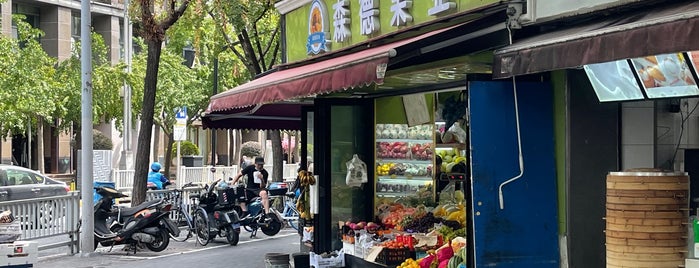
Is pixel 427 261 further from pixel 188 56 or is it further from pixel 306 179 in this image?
pixel 188 56

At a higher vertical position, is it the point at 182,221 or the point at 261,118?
the point at 261,118

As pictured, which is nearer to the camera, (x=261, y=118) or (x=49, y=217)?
(x=49, y=217)

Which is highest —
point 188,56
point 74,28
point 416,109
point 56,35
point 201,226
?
point 74,28

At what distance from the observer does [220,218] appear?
16.0 meters

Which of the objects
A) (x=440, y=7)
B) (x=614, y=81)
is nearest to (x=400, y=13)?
(x=440, y=7)

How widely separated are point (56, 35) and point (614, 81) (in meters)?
36.4

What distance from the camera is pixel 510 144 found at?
7.44 m

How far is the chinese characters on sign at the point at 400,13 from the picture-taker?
948 cm

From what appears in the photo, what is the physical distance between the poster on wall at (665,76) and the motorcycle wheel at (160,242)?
9.86 metres

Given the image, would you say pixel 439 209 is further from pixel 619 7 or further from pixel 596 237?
pixel 619 7

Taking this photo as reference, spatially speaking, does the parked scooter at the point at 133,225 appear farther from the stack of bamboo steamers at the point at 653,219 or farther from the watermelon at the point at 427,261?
the stack of bamboo steamers at the point at 653,219

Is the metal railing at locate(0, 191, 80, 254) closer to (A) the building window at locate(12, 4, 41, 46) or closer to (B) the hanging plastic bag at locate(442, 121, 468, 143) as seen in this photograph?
(B) the hanging plastic bag at locate(442, 121, 468, 143)

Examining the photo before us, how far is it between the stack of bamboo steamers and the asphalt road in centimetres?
767

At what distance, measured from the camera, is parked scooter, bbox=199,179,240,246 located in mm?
15852
